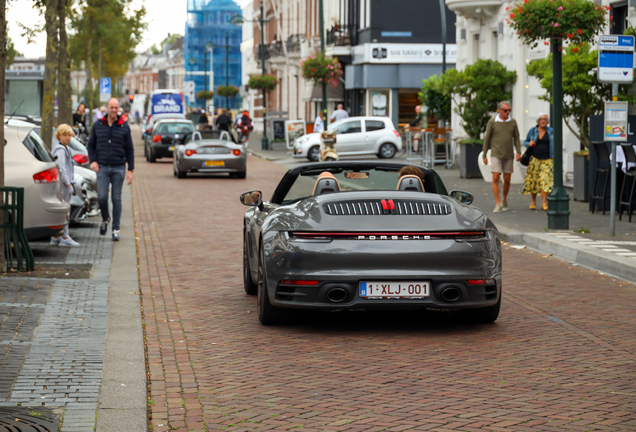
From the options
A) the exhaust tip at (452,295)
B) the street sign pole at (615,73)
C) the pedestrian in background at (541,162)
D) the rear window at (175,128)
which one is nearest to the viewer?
the exhaust tip at (452,295)

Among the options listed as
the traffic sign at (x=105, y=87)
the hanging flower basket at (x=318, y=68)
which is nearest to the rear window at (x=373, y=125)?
the hanging flower basket at (x=318, y=68)

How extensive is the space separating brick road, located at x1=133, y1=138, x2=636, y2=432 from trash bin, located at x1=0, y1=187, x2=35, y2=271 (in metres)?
1.29

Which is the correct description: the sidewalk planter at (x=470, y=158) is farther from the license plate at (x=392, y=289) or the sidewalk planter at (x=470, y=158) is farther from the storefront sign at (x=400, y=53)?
the storefront sign at (x=400, y=53)

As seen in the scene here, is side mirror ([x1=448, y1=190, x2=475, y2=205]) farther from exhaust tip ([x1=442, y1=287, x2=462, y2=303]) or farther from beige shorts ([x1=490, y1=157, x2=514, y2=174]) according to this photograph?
beige shorts ([x1=490, y1=157, x2=514, y2=174])

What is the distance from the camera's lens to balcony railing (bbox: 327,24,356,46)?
50250 mm

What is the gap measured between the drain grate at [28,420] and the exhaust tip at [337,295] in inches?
99.0

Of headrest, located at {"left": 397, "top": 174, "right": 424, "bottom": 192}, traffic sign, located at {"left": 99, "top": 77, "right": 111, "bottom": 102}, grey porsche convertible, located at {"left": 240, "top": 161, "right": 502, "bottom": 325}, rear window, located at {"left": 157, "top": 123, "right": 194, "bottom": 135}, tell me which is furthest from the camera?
traffic sign, located at {"left": 99, "top": 77, "right": 111, "bottom": 102}

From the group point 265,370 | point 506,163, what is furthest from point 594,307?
point 506,163

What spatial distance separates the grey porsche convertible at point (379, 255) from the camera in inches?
283

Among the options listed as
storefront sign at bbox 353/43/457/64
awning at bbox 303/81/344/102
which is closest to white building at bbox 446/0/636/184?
storefront sign at bbox 353/43/457/64

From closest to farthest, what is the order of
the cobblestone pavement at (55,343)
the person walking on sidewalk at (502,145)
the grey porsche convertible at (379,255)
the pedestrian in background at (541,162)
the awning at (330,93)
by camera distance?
the cobblestone pavement at (55,343) < the grey porsche convertible at (379,255) < the pedestrian in background at (541,162) < the person walking on sidewalk at (502,145) < the awning at (330,93)

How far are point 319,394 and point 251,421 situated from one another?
0.66 metres

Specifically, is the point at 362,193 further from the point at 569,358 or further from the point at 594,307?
the point at 594,307

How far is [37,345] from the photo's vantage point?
6.91 meters
